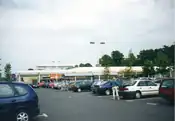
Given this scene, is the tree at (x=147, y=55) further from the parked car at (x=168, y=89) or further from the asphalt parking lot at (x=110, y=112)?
the asphalt parking lot at (x=110, y=112)

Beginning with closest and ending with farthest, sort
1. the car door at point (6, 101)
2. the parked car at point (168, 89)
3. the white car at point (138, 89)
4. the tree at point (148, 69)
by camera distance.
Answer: the car door at point (6, 101) → the parked car at point (168, 89) → the white car at point (138, 89) → the tree at point (148, 69)

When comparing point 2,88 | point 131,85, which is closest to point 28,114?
point 2,88

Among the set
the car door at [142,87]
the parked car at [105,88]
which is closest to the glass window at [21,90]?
the car door at [142,87]

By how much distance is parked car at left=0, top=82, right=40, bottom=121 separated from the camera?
31.0ft

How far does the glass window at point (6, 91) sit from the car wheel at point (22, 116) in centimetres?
67

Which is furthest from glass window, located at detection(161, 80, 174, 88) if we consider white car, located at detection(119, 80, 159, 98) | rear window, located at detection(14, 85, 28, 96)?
rear window, located at detection(14, 85, 28, 96)

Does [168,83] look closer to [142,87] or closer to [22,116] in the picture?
[142,87]

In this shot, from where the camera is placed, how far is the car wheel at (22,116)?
970cm

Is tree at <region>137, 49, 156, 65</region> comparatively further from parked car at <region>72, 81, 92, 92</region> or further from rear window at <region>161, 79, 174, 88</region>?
rear window at <region>161, 79, 174, 88</region>

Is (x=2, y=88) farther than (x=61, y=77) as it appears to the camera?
No

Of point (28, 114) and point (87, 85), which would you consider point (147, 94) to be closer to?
point (28, 114)

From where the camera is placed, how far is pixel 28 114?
995 centimetres

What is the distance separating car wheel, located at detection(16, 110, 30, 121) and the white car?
39.7ft

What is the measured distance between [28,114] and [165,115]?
5.51 meters
